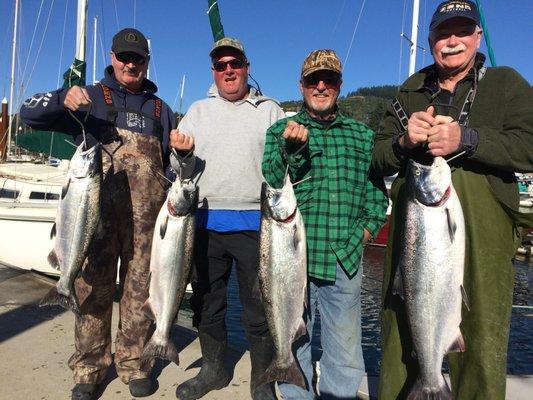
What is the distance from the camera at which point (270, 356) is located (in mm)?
4047

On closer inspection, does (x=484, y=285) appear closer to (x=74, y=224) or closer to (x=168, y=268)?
(x=168, y=268)

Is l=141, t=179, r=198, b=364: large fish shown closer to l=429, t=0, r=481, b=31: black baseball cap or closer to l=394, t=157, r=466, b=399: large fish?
l=394, t=157, r=466, b=399: large fish

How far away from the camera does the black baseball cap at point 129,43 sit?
391 cm

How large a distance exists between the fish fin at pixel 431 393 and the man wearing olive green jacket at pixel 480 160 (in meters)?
0.14

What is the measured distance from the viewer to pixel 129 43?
3.92 metres

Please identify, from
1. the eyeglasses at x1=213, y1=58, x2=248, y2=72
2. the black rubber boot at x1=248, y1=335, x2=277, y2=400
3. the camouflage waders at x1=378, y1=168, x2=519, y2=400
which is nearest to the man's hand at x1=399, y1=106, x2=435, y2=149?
the camouflage waders at x1=378, y1=168, x2=519, y2=400

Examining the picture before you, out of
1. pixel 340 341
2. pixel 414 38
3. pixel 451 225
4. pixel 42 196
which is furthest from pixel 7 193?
pixel 414 38

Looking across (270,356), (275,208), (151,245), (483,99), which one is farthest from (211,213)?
(483,99)

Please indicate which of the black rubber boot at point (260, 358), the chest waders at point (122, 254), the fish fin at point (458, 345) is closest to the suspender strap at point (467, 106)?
the fish fin at point (458, 345)

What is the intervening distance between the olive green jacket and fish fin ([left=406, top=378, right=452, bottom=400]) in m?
1.19

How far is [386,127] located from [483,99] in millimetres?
731

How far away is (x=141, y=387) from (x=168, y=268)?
3.93 ft

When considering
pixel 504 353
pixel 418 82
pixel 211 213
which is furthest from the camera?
pixel 211 213

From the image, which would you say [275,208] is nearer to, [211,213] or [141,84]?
[211,213]
